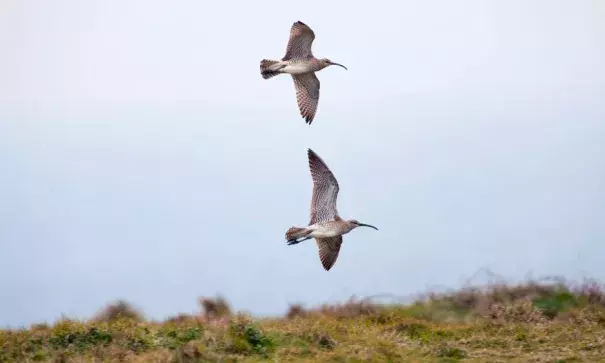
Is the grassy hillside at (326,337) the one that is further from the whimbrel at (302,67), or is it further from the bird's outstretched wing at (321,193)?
the whimbrel at (302,67)

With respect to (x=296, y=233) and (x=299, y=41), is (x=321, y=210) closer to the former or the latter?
(x=296, y=233)

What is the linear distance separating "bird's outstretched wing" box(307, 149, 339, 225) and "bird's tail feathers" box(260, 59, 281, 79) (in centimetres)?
165

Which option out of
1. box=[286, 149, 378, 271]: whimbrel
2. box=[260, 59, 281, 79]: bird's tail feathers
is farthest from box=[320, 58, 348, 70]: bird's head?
box=[286, 149, 378, 271]: whimbrel

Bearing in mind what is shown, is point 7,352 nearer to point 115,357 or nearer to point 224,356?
point 115,357

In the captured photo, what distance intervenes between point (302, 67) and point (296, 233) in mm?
2849

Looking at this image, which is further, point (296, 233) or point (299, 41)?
point (299, 41)

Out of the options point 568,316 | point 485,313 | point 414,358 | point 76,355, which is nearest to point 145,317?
point 76,355

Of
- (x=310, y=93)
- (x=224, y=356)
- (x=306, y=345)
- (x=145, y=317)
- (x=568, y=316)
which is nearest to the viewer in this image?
(x=224, y=356)

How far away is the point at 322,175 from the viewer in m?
14.5

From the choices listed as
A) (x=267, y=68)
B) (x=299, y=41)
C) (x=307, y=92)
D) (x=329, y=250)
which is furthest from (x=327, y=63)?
(x=329, y=250)

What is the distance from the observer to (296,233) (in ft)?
47.0

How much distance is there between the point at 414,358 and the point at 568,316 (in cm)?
407

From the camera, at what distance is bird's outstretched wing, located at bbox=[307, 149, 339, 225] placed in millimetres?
14445

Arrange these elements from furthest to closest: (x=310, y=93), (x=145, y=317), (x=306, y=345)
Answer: (x=310, y=93) < (x=145, y=317) < (x=306, y=345)
